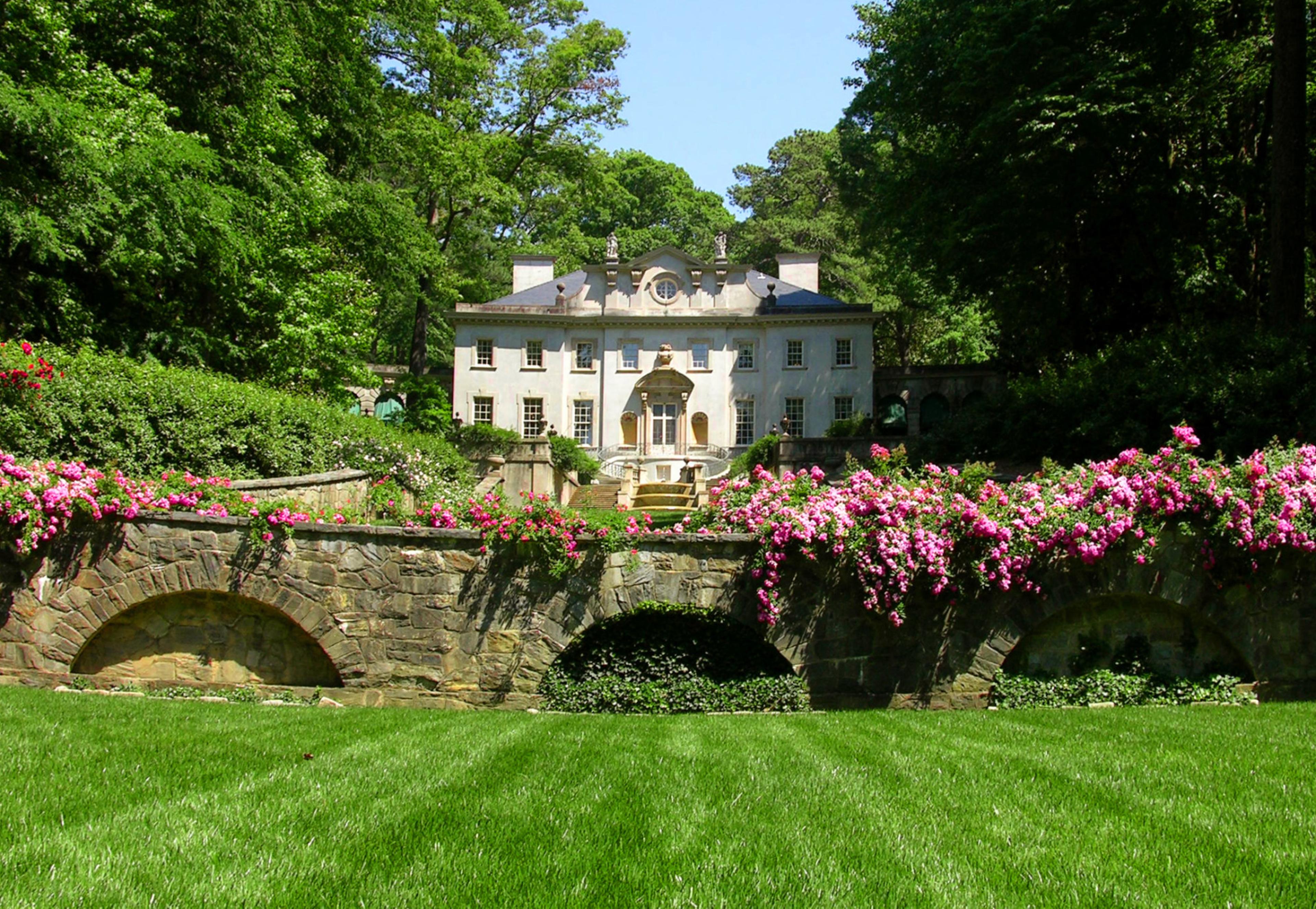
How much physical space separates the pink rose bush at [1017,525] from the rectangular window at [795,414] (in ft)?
94.6

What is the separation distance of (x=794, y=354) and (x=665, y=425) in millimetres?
5746

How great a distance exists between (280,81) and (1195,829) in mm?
20155

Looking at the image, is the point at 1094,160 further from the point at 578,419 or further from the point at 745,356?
the point at 578,419

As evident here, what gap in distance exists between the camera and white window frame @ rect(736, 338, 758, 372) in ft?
124

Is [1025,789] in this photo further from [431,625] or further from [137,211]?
[137,211]

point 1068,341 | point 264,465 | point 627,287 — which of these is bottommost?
point 264,465

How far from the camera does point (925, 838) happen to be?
3898mm

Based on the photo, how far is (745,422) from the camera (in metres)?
38.1

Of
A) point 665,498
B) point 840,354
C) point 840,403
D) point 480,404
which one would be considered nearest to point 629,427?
point 480,404

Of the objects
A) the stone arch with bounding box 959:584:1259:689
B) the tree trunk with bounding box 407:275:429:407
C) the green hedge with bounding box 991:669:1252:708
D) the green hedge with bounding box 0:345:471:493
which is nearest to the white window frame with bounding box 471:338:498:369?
the tree trunk with bounding box 407:275:429:407

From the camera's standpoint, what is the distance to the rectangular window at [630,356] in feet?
124

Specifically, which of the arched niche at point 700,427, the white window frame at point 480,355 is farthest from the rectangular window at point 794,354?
the white window frame at point 480,355

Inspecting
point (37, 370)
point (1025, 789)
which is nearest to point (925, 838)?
point (1025, 789)

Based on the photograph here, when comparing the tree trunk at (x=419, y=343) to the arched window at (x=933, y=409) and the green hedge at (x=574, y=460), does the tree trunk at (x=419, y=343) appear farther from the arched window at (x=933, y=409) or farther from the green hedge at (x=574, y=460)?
the arched window at (x=933, y=409)
